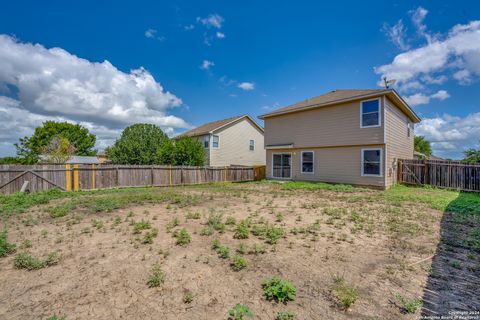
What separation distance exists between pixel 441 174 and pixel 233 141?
15954 mm

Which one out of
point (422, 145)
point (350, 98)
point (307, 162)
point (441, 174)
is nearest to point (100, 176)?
point (307, 162)

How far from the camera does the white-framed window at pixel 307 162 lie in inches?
565

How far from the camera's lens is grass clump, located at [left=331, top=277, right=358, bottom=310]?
7.64ft

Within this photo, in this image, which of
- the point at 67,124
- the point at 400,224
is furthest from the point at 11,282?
the point at 67,124

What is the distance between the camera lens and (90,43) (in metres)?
12.8

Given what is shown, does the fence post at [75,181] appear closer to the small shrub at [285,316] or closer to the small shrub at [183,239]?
the small shrub at [183,239]

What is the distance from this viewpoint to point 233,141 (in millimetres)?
22797

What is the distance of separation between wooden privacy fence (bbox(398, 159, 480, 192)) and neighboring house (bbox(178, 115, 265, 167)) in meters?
14.0

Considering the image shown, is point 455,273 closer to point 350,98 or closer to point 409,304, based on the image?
point 409,304

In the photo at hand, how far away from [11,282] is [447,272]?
5790 millimetres

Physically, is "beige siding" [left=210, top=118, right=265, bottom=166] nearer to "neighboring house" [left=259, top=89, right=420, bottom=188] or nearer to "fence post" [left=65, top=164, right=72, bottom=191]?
"neighboring house" [left=259, top=89, right=420, bottom=188]

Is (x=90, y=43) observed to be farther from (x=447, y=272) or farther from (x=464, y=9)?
(x=464, y=9)

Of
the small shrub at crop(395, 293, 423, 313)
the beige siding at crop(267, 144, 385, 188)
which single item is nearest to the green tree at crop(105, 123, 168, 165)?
the beige siding at crop(267, 144, 385, 188)

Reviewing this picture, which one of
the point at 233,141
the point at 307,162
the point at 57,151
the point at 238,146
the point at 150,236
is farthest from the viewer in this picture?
the point at 57,151
